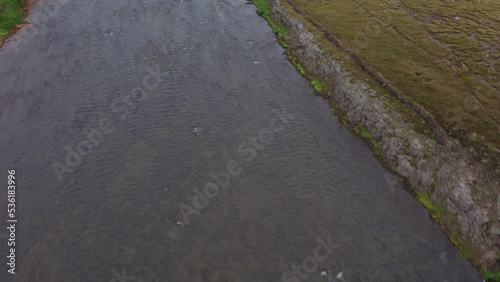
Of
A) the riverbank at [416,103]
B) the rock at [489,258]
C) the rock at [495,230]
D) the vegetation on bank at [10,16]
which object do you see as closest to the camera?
the rock at [489,258]

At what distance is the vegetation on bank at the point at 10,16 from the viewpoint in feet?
157

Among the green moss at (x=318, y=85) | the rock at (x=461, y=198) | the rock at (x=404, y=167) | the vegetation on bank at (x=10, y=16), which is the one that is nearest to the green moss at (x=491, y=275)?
the rock at (x=461, y=198)

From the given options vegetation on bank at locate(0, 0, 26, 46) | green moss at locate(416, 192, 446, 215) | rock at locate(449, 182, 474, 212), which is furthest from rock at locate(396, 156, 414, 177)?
vegetation on bank at locate(0, 0, 26, 46)

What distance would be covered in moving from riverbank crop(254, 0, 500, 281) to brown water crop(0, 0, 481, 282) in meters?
1.50

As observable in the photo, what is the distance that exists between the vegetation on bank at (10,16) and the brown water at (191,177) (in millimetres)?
4162

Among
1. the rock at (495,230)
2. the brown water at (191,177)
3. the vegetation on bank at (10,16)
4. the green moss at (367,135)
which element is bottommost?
the green moss at (367,135)

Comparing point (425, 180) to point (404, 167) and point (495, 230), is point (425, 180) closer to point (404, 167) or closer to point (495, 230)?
point (404, 167)

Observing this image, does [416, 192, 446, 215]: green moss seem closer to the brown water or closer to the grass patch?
the brown water

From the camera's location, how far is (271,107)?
119ft

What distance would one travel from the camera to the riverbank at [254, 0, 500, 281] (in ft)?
85.0

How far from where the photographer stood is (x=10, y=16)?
165ft

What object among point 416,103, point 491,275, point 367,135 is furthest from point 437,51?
point 491,275

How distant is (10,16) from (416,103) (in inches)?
1991

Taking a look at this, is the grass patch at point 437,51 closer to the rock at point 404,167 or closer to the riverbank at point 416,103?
the riverbank at point 416,103
